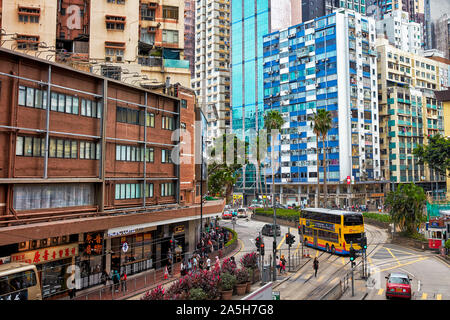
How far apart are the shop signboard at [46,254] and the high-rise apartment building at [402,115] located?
80.9m

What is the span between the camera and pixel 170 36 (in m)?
42.8

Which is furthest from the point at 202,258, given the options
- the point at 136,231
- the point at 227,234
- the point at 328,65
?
the point at 328,65

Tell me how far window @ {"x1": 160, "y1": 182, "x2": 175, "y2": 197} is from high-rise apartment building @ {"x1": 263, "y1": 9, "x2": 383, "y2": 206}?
50.9 meters

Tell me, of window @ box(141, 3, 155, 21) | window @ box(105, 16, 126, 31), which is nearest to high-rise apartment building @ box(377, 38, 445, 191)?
window @ box(141, 3, 155, 21)

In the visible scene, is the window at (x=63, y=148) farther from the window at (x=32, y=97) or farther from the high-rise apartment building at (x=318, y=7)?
the high-rise apartment building at (x=318, y=7)

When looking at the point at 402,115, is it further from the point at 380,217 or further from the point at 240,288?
the point at 240,288

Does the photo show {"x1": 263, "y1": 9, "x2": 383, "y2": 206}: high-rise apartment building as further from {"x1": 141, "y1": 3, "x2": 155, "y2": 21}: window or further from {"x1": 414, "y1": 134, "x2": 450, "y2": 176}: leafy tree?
{"x1": 141, "y1": 3, "x2": 155, "y2": 21}: window

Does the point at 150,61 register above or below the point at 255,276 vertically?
above

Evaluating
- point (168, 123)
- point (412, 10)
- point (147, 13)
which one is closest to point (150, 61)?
point (147, 13)

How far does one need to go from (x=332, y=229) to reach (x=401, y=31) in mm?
102215

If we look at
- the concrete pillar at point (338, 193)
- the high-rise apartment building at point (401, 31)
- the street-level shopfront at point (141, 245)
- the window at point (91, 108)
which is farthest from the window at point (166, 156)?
the high-rise apartment building at point (401, 31)

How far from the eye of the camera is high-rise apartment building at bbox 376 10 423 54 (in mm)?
111688

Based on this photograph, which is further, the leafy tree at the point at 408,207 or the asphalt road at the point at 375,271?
the leafy tree at the point at 408,207

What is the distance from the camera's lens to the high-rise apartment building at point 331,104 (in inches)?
3012
